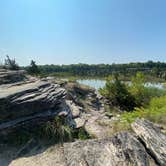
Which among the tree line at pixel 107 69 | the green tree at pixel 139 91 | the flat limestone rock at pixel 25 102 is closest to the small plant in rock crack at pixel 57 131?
the flat limestone rock at pixel 25 102

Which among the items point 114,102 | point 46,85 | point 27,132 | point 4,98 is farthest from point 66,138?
point 114,102

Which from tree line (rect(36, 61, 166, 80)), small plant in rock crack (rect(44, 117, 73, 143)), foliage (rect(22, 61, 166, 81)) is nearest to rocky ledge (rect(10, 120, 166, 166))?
small plant in rock crack (rect(44, 117, 73, 143))

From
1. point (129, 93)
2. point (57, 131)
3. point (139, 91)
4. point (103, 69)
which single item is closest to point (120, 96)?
point (129, 93)

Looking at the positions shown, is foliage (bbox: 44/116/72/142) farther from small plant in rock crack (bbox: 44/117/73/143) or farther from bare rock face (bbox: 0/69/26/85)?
bare rock face (bbox: 0/69/26/85)

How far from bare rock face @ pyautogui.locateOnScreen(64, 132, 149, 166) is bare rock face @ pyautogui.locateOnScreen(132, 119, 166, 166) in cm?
19

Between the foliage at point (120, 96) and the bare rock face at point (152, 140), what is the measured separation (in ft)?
39.4

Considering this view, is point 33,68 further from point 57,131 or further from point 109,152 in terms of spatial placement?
point 109,152

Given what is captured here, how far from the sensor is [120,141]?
16.4ft

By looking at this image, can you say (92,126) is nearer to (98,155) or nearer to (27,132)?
(27,132)

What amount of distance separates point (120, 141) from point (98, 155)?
0.66 meters

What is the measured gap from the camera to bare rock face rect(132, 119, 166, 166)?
15.0ft

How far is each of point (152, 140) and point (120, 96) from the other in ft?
43.7

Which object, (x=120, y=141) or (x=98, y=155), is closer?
(x=98, y=155)

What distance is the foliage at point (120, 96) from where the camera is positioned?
18234 millimetres
